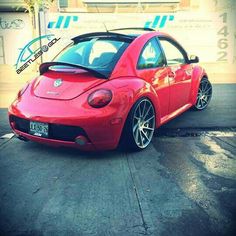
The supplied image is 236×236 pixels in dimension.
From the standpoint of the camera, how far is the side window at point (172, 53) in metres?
4.64

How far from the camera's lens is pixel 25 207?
262 centimetres

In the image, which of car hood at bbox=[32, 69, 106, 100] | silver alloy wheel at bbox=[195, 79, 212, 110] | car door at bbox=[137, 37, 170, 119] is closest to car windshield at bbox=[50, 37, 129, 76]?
car hood at bbox=[32, 69, 106, 100]

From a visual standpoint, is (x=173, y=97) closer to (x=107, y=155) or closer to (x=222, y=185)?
(x=107, y=155)

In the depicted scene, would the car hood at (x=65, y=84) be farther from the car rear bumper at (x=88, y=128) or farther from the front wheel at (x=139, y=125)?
the front wheel at (x=139, y=125)

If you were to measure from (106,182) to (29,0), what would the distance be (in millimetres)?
12750

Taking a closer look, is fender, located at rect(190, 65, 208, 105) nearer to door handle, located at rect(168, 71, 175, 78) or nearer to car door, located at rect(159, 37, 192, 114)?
car door, located at rect(159, 37, 192, 114)

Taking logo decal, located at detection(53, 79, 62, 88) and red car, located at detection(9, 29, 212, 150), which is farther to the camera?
logo decal, located at detection(53, 79, 62, 88)

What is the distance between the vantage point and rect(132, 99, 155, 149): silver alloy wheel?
149 inches

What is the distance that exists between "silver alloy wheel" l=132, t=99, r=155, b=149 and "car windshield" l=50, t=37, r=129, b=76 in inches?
24.0

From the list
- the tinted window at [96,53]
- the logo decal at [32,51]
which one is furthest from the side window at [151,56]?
the logo decal at [32,51]

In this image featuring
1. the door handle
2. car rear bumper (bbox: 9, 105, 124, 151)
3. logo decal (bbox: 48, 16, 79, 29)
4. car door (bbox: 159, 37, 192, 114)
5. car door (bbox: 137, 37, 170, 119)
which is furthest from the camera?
logo decal (bbox: 48, 16, 79, 29)

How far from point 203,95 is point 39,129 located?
361cm

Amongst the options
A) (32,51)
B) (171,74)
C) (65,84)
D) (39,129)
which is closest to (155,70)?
(171,74)

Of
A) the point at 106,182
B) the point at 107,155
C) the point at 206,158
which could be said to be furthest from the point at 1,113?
the point at 206,158
